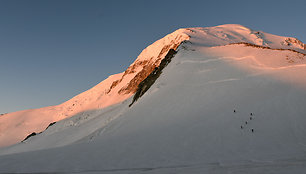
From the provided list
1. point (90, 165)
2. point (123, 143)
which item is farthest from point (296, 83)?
point (90, 165)

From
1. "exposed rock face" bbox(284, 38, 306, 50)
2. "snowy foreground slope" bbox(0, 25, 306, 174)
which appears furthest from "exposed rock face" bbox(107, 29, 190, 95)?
"exposed rock face" bbox(284, 38, 306, 50)

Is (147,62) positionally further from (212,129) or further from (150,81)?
Answer: (212,129)

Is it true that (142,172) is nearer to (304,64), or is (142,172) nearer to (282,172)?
(282,172)

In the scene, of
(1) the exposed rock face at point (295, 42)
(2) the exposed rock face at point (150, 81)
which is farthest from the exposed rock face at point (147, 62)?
(1) the exposed rock face at point (295, 42)

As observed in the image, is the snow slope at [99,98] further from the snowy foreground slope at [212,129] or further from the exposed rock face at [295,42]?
the exposed rock face at [295,42]

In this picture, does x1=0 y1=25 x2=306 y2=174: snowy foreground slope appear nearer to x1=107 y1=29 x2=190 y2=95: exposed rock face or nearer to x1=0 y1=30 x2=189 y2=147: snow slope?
x1=107 y1=29 x2=190 y2=95: exposed rock face

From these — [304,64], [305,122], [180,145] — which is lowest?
[180,145]

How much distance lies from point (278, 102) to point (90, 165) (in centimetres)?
714

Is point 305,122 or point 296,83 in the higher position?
point 296,83

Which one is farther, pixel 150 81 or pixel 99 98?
pixel 99 98

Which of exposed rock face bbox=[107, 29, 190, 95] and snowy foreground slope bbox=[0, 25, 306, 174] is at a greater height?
exposed rock face bbox=[107, 29, 190, 95]

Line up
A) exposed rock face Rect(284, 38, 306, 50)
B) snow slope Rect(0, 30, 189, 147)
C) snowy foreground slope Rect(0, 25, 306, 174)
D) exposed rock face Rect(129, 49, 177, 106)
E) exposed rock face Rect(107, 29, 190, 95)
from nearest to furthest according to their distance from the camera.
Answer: snowy foreground slope Rect(0, 25, 306, 174)
exposed rock face Rect(129, 49, 177, 106)
exposed rock face Rect(107, 29, 190, 95)
snow slope Rect(0, 30, 189, 147)
exposed rock face Rect(284, 38, 306, 50)

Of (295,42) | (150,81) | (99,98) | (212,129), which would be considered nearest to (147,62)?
(99,98)

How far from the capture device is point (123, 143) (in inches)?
251
